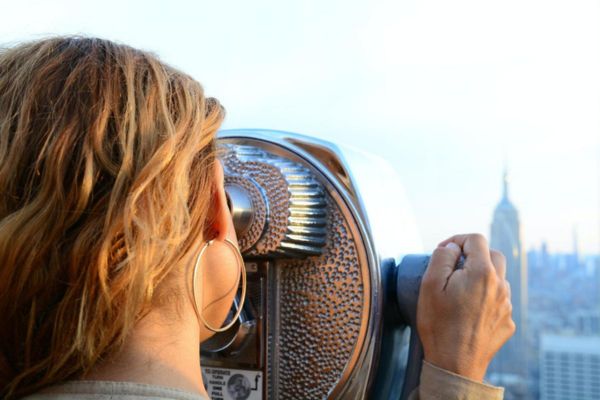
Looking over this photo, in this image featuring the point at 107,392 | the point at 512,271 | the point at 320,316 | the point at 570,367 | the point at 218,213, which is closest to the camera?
the point at 107,392

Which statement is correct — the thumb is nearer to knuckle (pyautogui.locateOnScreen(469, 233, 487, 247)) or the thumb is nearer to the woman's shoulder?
knuckle (pyautogui.locateOnScreen(469, 233, 487, 247))

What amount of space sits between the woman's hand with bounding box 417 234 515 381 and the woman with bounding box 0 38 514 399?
29cm

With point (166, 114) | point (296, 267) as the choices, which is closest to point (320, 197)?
point (296, 267)

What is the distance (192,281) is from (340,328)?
0.31 m

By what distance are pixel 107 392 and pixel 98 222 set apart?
0.41 ft

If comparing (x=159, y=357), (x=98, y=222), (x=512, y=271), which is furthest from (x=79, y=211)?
(x=512, y=271)

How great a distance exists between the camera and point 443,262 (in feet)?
2.47

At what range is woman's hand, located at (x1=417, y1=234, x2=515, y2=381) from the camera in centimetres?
72

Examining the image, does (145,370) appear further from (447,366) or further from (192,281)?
(447,366)

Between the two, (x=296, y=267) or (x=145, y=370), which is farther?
(x=296, y=267)

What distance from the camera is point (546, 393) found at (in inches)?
234

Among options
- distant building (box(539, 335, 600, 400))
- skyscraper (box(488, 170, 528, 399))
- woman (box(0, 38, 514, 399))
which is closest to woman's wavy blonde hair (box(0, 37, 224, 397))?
woman (box(0, 38, 514, 399))

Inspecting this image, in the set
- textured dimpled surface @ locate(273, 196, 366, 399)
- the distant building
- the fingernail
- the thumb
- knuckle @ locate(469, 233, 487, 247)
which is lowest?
the distant building

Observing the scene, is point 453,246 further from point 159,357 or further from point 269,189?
point 159,357
